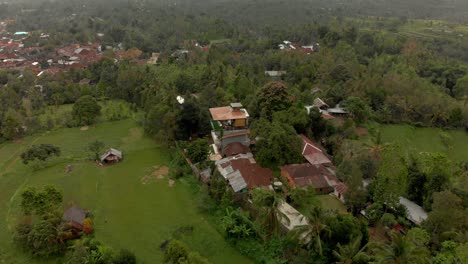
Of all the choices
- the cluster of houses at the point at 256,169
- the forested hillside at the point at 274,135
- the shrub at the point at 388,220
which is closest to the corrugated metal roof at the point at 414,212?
the cluster of houses at the point at 256,169

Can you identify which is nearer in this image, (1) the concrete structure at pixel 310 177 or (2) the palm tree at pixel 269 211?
(2) the palm tree at pixel 269 211

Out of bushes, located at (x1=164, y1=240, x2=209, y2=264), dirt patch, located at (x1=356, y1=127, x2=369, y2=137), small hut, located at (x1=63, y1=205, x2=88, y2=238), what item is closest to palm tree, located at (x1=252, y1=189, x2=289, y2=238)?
bushes, located at (x1=164, y1=240, x2=209, y2=264)

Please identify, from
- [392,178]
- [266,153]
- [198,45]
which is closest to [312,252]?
[392,178]

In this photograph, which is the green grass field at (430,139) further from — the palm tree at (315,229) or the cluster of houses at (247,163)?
the palm tree at (315,229)

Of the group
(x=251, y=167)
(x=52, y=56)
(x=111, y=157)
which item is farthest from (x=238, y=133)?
(x=52, y=56)

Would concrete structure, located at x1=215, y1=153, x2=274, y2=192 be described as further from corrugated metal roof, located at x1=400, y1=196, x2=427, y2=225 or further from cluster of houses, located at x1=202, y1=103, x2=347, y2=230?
corrugated metal roof, located at x1=400, y1=196, x2=427, y2=225

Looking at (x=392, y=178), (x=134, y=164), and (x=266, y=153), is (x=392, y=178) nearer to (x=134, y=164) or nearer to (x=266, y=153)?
(x=266, y=153)
